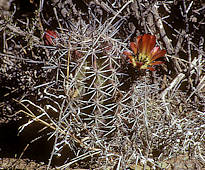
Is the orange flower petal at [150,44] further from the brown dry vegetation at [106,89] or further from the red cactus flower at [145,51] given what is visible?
the brown dry vegetation at [106,89]

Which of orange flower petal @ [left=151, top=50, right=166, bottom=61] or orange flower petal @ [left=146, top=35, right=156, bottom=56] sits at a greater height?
orange flower petal @ [left=146, top=35, right=156, bottom=56]

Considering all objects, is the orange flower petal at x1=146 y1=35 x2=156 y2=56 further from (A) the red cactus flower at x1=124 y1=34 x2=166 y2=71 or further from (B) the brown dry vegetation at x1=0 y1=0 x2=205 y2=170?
(B) the brown dry vegetation at x1=0 y1=0 x2=205 y2=170

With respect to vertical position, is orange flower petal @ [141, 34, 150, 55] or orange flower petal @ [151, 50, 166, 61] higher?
orange flower petal @ [141, 34, 150, 55]

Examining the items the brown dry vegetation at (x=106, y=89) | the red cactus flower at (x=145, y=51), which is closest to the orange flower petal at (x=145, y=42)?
the red cactus flower at (x=145, y=51)

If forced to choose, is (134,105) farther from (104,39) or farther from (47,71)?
(47,71)

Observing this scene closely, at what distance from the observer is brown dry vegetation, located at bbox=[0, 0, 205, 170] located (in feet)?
4.70

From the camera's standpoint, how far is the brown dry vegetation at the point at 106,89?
4.70 feet

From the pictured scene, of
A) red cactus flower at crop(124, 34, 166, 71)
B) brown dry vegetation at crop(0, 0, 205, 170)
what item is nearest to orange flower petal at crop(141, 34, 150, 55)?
red cactus flower at crop(124, 34, 166, 71)

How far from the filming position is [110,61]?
137cm

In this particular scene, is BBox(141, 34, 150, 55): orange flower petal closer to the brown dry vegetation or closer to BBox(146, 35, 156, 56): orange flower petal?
BBox(146, 35, 156, 56): orange flower petal

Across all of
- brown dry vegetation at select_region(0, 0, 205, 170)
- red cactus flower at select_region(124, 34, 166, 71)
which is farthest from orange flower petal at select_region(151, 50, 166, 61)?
brown dry vegetation at select_region(0, 0, 205, 170)

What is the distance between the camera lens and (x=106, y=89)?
1438 millimetres

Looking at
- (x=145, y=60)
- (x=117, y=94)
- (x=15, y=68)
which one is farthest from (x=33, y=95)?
(x=145, y=60)

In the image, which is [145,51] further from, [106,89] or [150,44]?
Answer: [106,89]
